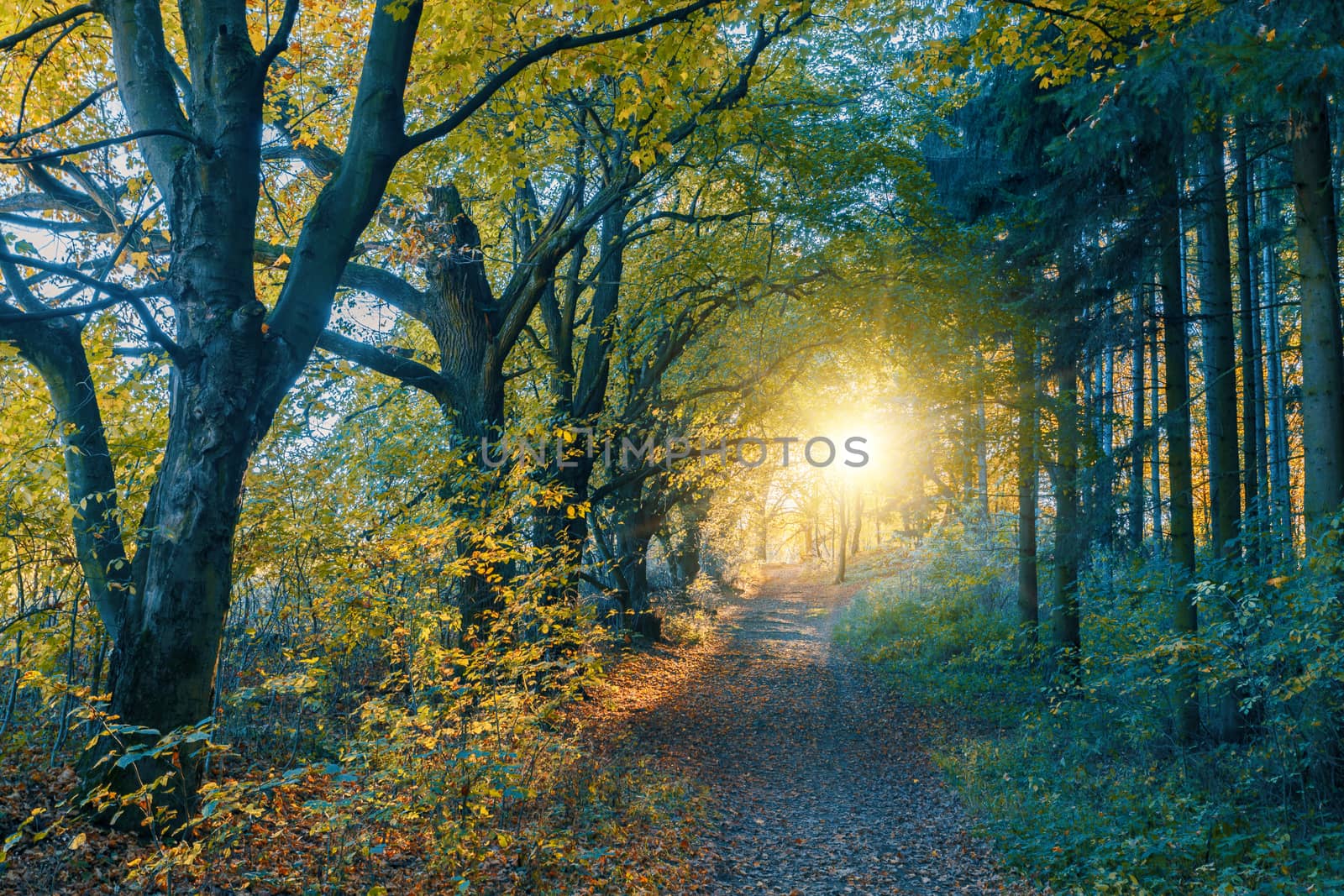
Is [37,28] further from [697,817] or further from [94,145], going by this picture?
[697,817]

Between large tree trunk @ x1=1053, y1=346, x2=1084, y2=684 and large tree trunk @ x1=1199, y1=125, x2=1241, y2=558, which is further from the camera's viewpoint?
large tree trunk @ x1=1053, y1=346, x2=1084, y2=684

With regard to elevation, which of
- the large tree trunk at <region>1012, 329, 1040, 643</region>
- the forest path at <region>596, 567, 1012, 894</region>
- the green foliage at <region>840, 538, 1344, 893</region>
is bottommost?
the forest path at <region>596, 567, 1012, 894</region>

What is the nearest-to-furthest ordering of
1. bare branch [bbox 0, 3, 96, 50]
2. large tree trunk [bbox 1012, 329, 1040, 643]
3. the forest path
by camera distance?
bare branch [bbox 0, 3, 96, 50] < the forest path < large tree trunk [bbox 1012, 329, 1040, 643]

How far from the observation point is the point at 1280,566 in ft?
17.9

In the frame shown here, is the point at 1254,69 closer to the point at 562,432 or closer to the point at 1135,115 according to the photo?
the point at 1135,115

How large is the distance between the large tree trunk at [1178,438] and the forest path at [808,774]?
2.61m

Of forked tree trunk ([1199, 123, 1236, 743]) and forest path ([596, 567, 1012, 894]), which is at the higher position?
forked tree trunk ([1199, 123, 1236, 743])

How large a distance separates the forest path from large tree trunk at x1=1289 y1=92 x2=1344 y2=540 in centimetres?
404

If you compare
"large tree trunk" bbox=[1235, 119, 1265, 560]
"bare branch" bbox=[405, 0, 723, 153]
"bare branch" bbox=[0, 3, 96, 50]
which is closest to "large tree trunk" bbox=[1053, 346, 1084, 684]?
"large tree trunk" bbox=[1235, 119, 1265, 560]

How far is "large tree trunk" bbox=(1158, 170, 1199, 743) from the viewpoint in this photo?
25.0 ft

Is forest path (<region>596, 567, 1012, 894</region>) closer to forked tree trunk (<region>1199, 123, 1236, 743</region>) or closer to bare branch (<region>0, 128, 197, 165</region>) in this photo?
forked tree trunk (<region>1199, 123, 1236, 743</region>)

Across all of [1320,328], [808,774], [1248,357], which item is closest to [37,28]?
[1320,328]

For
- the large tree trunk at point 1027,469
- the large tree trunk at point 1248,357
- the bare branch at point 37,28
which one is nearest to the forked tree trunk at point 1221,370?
the large tree trunk at point 1248,357

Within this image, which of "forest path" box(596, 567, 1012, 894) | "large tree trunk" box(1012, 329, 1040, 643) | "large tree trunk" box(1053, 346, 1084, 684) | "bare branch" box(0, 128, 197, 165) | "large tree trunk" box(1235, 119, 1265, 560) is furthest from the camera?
"large tree trunk" box(1012, 329, 1040, 643)
